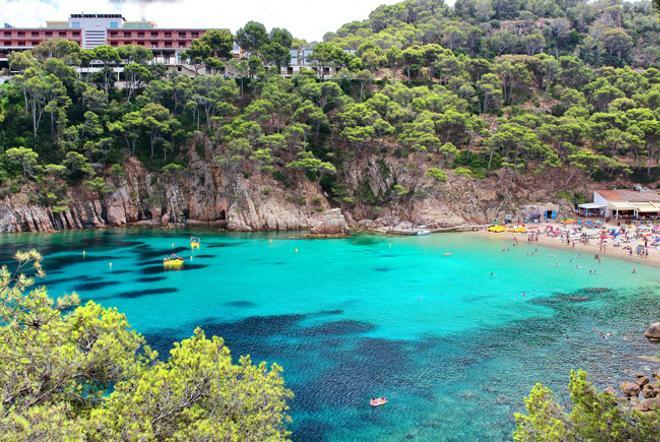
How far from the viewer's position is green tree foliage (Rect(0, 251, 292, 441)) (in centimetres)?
1055

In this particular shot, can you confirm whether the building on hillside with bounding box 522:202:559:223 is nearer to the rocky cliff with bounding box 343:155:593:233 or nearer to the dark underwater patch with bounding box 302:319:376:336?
the rocky cliff with bounding box 343:155:593:233

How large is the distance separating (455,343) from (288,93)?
59.1 m

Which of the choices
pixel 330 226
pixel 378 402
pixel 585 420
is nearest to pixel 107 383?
pixel 378 402

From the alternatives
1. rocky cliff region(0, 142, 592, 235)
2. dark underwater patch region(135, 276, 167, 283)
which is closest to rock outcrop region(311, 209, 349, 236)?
rocky cliff region(0, 142, 592, 235)

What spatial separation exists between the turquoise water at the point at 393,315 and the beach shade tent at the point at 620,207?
66.5 feet

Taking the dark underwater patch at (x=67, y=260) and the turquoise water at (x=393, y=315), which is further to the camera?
the dark underwater patch at (x=67, y=260)

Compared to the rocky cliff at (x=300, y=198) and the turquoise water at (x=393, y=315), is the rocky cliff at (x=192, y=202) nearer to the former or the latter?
the rocky cliff at (x=300, y=198)

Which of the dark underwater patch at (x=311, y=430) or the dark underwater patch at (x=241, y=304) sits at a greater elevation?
the dark underwater patch at (x=241, y=304)

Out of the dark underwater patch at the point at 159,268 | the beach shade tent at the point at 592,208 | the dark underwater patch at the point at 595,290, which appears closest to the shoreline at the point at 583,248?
the dark underwater patch at the point at 595,290

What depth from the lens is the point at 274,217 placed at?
68.7 metres

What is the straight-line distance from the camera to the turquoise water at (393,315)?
2016cm

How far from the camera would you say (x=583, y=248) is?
2138 inches

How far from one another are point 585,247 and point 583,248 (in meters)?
0.75

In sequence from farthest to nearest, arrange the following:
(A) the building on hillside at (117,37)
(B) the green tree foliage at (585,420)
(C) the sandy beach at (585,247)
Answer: (A) the building on hillside at (117,37), (C) the sandy beach at (585,247), (B) the green tree foliage at (585,420)
